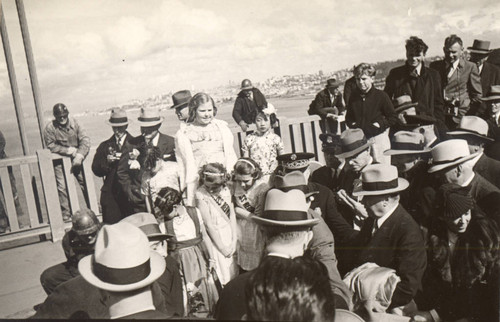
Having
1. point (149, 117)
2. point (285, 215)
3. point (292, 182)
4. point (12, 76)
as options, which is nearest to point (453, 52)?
point (292, 182)

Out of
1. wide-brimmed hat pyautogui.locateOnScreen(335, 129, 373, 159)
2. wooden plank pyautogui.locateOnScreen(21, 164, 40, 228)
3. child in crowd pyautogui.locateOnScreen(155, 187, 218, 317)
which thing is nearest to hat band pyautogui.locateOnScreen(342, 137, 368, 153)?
wide-brimmed hat pyautogui.locateOnScreen(335, 129, 373, 159)

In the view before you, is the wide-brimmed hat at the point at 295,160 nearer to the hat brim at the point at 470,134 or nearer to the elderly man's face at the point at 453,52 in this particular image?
the hat brim at the point at 470,134

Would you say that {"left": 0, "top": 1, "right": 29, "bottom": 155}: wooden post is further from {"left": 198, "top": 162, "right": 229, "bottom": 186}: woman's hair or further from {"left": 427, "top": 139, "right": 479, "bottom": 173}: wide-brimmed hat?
{"left": 427, "top": 139, "right": 479, "bottom": 173}: wide-brimmed hat

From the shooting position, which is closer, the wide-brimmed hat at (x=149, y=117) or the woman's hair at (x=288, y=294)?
the woman's hair at (x=288, y=294)

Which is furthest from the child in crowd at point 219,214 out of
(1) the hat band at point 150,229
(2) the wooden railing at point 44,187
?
(1) the hat band at point 150,229

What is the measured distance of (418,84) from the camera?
2.99 metres

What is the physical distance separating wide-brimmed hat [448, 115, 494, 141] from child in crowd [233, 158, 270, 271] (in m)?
1.26

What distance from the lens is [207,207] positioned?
9.93ft

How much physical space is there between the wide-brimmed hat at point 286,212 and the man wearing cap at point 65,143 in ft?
5.37

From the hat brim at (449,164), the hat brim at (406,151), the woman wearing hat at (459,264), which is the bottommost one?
the woman wearing hat at (459,264)

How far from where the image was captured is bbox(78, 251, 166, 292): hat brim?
1805mm

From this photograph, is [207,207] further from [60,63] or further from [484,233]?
[484,233]

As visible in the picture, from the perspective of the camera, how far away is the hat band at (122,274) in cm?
183

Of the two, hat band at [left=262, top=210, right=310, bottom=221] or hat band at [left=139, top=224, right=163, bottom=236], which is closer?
hat band at [left=262, top=210, right=310, bottom=221]
